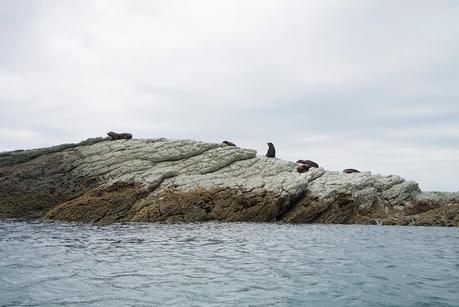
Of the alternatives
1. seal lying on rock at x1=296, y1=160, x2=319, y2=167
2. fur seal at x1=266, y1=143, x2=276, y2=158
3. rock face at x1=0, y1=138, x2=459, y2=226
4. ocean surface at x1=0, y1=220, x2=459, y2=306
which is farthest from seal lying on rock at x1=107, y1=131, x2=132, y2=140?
ocean surface at x1=0, y1=220, x2=459, y2=306

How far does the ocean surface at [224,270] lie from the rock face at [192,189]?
44.7 feet

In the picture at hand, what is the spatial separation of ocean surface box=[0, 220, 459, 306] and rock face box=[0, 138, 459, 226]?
44.7 ft

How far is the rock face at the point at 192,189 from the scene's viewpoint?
39.2m

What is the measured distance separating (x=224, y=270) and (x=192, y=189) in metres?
25.3

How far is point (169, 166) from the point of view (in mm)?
44875

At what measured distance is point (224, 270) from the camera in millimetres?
15367

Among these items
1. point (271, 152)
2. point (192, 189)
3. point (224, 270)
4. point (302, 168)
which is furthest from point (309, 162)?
point (224, 270)

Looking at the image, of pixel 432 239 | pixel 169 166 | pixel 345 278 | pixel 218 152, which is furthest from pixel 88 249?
pixel 218 152

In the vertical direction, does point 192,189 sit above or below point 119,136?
below

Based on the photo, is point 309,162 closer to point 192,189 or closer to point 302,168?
point 302,168

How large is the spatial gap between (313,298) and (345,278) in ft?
9.83

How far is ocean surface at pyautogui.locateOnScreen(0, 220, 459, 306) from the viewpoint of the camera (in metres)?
11.5

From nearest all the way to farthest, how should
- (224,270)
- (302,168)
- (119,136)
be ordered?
(224,270) < (302,168) < (119,136)

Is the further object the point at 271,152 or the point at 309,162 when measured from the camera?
A: the point at 271,152
